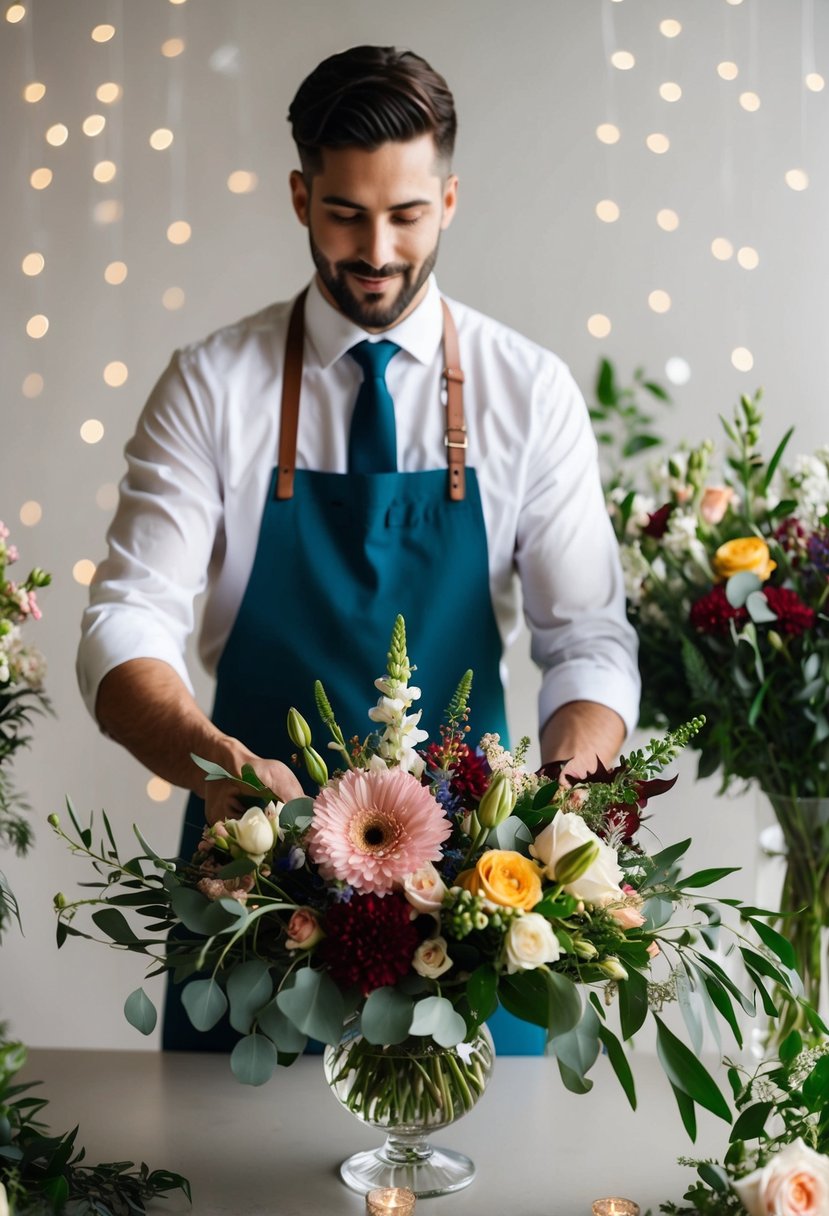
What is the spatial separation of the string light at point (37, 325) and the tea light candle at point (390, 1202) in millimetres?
2110

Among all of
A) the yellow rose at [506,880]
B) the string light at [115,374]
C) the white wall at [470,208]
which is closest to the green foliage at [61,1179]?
the yellow rose at [506,880]

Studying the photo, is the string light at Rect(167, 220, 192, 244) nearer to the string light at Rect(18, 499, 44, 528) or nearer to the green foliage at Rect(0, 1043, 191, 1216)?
the string light at Rect(18, 499, 44, 528)

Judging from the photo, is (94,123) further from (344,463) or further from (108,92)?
(344,463)

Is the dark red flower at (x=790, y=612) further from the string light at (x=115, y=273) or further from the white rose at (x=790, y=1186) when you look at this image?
the string light at (x=115, y=273)

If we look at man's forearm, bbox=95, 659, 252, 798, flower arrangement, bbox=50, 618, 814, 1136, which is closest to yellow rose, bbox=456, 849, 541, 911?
flower arrangement, bbox=50, 618, 814, 1136

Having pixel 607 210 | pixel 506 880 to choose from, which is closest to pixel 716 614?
pixel 506 880

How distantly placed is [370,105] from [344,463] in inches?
18.7

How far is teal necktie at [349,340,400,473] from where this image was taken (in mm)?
1752

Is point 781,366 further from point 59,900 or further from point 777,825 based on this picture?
point 59,900

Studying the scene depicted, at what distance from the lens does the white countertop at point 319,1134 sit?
3.54ft

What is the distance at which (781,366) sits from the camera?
2.60 meters

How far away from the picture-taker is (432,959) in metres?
0.87

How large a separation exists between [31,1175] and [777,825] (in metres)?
1.06

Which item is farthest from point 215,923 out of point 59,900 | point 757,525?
point 757,525
